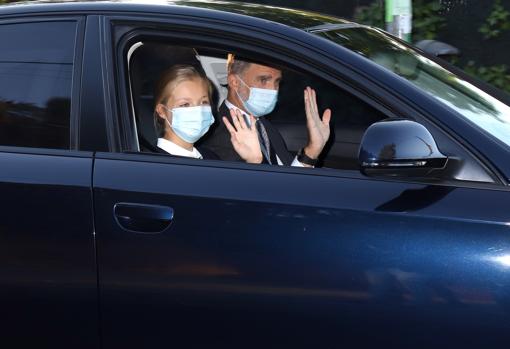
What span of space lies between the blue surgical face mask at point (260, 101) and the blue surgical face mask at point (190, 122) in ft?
0.63

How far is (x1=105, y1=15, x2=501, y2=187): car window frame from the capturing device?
290cm

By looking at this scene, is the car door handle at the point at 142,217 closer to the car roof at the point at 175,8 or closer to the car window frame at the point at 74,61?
the car window frame at the point at 74,61

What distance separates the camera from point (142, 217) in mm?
2932

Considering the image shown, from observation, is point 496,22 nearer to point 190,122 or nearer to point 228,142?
point 228,142

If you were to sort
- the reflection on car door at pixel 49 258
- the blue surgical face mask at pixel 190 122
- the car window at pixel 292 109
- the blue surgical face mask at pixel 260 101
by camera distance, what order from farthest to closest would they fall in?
1. the blue surgical face mask at pixel 260 101
2. the blue surgical face mask at pixel 190 122
3. the reflection on car door at pixel 49 258
4. the car window at pixel 292 109

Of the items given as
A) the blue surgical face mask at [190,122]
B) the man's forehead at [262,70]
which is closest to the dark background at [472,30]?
the man's forehead at [262,70]

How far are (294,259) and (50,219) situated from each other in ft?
2.55

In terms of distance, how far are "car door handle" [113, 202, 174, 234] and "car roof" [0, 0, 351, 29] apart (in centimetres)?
71

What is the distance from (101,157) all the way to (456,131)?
1.10 meters

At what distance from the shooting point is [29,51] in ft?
11.0

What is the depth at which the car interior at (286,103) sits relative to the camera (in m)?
3.40

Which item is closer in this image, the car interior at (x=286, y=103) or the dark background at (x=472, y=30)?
the car interior at (x=286, y=103)

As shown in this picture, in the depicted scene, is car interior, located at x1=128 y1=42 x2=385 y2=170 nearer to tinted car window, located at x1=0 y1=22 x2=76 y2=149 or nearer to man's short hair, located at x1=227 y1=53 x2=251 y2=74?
man's short hair, located at x1=227 y1=53 x2=251 y2=74

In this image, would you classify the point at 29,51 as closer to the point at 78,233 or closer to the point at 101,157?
the point at 101,157
